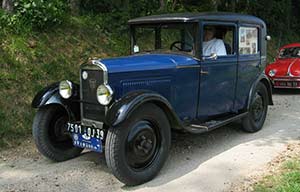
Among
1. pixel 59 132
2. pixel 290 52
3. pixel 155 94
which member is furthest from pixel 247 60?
pixel 290 52

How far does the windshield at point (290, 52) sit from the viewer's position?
12.3 m

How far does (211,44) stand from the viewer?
634 cm

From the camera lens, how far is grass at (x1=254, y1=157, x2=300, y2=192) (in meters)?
4.52

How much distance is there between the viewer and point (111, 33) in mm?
11164

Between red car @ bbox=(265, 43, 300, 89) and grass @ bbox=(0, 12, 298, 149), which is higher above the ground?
grass @ bbox=(0, 12, 298, 149)

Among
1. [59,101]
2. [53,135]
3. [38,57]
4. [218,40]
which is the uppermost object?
[218,40]

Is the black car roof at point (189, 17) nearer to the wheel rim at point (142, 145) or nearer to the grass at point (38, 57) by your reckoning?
the wheel rim at point (142, 145)

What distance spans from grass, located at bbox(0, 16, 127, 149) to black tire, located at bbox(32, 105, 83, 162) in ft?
3.60

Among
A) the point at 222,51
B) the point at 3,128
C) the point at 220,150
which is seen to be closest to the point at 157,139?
the point at 220,150

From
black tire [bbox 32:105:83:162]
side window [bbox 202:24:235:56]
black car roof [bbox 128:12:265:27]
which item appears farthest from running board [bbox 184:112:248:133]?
black tire [bbox 32:105:83:162]

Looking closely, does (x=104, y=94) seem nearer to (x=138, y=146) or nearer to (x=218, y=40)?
(x=138, y=146)

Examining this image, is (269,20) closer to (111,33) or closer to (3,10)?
(111,33)

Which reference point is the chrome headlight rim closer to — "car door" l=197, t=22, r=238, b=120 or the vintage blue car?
the vintage blue car

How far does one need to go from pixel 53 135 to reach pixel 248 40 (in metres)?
3.70
